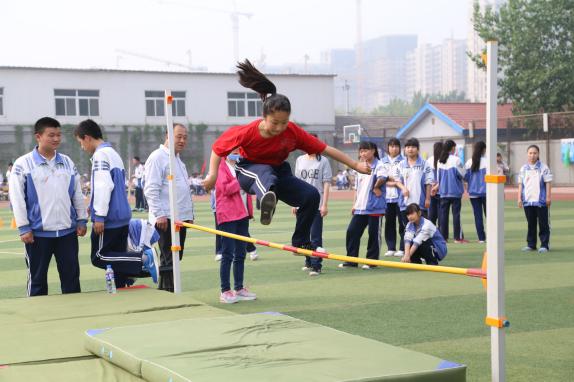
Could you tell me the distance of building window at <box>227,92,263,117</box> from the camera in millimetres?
47250

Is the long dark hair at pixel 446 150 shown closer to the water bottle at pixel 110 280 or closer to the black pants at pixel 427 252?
the black pants at pixel 427 252

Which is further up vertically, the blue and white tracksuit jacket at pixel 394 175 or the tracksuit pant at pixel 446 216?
the blue and white tracksuit jacket at pixel 394 175

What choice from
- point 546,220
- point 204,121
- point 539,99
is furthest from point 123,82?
point 546,220

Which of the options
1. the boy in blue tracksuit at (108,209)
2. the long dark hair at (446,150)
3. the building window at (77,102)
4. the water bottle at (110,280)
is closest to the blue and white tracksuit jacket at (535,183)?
the long dark hair at (446,150)

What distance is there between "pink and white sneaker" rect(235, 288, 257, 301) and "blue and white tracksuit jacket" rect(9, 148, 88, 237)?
6.18 ft

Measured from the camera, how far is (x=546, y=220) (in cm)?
1227

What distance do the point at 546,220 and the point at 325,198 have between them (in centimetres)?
383

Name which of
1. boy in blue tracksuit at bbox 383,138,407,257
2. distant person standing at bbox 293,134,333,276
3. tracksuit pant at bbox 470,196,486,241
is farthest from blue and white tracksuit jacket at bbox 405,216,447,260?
tracksuit pant at bbox 470,196,486,241

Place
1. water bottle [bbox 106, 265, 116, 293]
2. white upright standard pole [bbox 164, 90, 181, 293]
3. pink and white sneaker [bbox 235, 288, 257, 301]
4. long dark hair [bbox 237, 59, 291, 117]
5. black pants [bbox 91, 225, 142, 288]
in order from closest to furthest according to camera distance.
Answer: long dark hair [bbox 237, 59, 291, 117]
water bottle [bbox 106, 265, 116, 293]
black pants [bbox 91, 225, 142, 288]
white upright standard pole [bbox 164, 90, 181, 293]
pink and white sneaker [bbox 235, 288, 257, 301]

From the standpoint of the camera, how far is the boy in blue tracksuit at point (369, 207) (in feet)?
34.6

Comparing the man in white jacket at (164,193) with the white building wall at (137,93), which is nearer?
the man in white jacket at (164,193)

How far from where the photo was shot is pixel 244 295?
8.30 m

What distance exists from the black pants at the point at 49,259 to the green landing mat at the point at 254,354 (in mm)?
1868

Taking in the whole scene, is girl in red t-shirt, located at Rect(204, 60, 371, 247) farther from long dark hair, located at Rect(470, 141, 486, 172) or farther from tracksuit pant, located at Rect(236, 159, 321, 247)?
long dark hair, located at Rect(470, 141, 486, 172)
